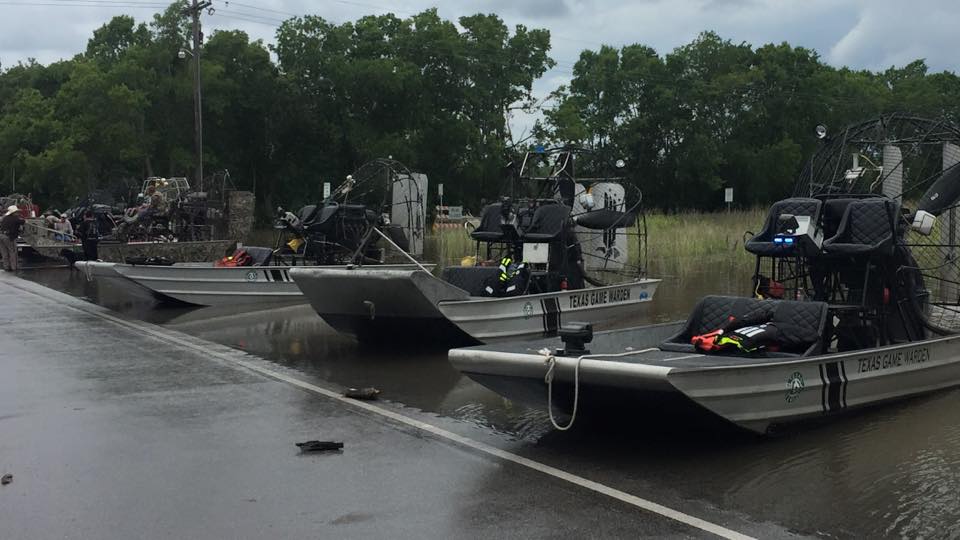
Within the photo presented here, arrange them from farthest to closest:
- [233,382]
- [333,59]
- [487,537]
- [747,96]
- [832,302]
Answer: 1. [747,96]
2. [333,59]
3. [233,382]
4. [832,302]
5. [487,537]

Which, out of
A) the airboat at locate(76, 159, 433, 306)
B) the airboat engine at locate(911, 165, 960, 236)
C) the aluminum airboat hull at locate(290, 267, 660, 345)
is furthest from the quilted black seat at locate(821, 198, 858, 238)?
the airboat at locate(76, 159, 433, 306)

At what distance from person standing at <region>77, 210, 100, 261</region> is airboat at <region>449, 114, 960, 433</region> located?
1768cm

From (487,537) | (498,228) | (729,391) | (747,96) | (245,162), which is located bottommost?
(487,537)

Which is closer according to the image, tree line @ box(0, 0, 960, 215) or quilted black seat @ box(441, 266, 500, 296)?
quilted black seat @ box(441, 266, 500, 296)

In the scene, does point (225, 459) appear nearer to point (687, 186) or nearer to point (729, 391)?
point (729, 391)

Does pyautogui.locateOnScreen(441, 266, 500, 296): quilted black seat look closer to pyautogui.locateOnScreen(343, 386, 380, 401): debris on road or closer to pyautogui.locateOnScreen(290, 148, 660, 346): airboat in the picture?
pyautogui.locateOnScreen(290, 148, 660, 346): airboat

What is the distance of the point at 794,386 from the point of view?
7.06 m

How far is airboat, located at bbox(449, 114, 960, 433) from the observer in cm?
668

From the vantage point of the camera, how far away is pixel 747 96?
49375 mm

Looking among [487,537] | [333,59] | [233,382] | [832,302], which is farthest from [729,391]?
[333,59]

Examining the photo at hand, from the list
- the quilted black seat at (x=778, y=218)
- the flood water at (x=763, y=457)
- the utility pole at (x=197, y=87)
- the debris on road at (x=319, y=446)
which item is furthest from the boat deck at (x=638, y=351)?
the utility pole at (x=197, y=87)

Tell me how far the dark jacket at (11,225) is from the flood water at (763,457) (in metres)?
19.6

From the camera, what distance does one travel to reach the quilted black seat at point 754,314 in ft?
25.8

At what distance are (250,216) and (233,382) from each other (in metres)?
18.9
